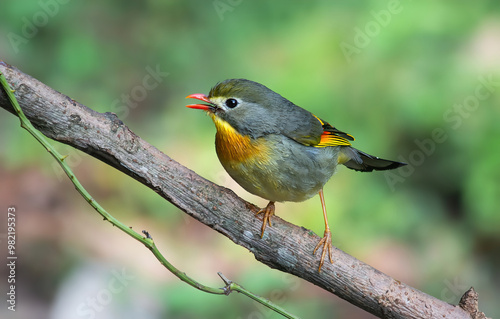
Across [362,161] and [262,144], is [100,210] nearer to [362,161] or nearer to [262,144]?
[262,144]

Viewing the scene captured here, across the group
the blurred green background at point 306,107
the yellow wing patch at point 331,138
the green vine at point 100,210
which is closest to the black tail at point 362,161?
the yellow wing patch at point 331,138

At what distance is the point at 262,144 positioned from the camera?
329 centimetres

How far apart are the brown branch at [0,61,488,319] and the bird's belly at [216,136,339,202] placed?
16 centimetres

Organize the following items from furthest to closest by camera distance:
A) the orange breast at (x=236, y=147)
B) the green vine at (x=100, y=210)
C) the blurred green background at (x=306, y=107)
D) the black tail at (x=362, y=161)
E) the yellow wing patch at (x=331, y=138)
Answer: the blurred green background at (x=306, y=107)
the black tail at (x=362, y=161)
the yellow wing patch at (x=331, y=138)
the orange breast at (x=236, y=147)
the green vine at (x=100, y=210)

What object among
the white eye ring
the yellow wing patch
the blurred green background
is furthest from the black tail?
the blurred green background

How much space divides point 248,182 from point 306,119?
0.63 meters

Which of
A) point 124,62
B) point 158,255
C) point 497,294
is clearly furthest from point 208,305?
point 124,62

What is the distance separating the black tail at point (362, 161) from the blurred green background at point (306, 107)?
4.58ft

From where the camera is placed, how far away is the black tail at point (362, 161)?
392cm

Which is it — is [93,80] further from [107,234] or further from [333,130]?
[333,130]

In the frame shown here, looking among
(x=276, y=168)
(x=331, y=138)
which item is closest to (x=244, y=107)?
(x=276, y=168)

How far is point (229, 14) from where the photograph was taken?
20.8 feet

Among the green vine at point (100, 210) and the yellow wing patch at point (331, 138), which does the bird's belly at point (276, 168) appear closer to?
the yellow wing patch at point (331, 138)

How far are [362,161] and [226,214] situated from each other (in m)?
1.39
